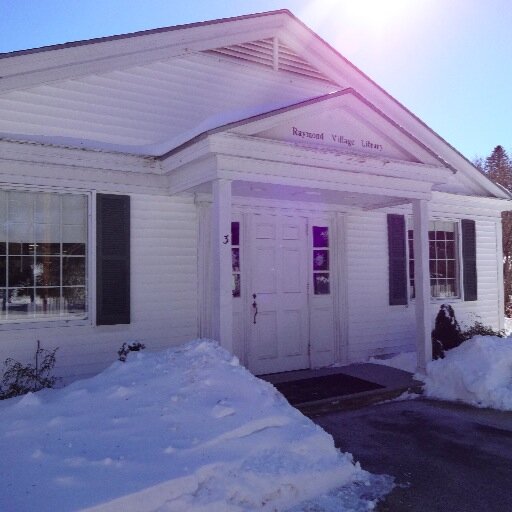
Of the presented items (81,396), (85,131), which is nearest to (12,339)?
(81,396)

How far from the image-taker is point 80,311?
6371mm

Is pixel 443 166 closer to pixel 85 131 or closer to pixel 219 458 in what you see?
pixel 85 131

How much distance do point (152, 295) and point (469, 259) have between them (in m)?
Answer: 6.67

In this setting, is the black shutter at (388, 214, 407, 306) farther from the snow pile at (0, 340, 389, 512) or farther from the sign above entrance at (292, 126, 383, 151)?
the snow pile at (0, 340, 389, 512)

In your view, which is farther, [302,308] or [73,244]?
[302,308]

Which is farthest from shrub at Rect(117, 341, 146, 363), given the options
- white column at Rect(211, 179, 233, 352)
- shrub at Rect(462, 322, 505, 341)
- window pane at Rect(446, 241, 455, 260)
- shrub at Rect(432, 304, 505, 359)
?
window pane at Rect(446, 241, 455, 260)

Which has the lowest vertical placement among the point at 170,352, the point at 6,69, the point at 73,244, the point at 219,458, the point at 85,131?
the point at 219,458

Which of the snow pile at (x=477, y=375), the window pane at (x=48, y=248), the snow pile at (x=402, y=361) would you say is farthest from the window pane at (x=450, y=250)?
the window pane at (x=48, y=248)

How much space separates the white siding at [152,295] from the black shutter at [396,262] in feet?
12.7

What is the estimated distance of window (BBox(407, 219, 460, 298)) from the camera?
32.5ft

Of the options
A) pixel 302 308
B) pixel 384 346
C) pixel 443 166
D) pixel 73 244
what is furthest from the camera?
pixel 384 346

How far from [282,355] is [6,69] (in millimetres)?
5462

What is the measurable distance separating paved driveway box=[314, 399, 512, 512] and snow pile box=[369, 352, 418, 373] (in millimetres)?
1437

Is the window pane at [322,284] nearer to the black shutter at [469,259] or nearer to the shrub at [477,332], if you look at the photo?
the shrub at [477,332]
